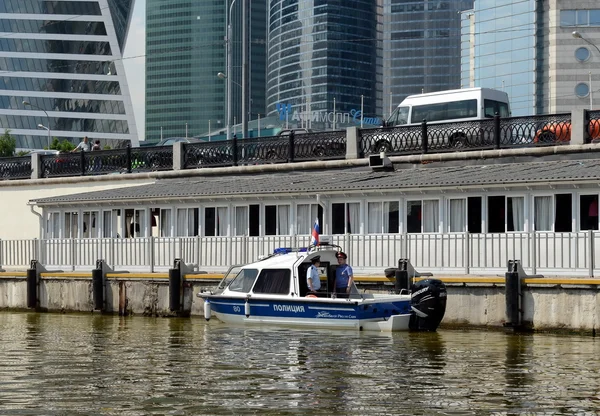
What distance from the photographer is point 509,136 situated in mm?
36000

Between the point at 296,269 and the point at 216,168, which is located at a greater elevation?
the point at 216,168

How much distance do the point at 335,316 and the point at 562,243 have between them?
18.8ft

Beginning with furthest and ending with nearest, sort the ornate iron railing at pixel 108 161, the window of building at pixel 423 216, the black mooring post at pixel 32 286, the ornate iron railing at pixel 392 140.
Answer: the ornate iron railing at pixel 108 161, the ornate iron railing at pixel 392 140, the black mooring post at pixel 32 286, the window of building at pixel 423 216

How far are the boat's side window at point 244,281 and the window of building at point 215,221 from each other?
21.8 feet

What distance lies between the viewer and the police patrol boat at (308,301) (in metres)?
27.8

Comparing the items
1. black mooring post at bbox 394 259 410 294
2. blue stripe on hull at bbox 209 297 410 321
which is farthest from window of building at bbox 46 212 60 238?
black mooring post at bbox 394 259 410 294

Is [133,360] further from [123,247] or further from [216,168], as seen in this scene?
[216,168]

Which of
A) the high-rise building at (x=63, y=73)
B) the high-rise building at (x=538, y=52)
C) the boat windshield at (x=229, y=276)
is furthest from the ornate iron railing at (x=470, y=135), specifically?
the high-rise building at (x=63, y=73)

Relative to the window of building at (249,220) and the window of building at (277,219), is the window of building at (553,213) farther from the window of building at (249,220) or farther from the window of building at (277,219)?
the window of building at (249,220)

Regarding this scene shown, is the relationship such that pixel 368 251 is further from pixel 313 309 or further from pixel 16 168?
pixel 16 168

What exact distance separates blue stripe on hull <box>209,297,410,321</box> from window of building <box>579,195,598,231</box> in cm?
541

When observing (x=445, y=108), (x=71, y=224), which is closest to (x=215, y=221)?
(x=71, y=224)

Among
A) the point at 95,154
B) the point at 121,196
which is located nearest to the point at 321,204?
the point at 121,196

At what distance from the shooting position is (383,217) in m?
33.8
